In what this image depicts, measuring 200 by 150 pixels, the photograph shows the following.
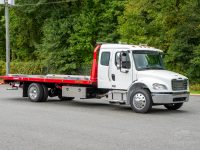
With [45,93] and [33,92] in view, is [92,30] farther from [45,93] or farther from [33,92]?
[45,93]

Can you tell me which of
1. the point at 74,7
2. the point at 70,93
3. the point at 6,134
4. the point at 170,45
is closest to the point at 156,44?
the point at 170,45

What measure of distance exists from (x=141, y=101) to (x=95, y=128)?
416 cm

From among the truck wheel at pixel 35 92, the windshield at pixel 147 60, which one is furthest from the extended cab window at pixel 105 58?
the truck wheel at pixel 35 92

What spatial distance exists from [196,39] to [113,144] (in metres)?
26.2

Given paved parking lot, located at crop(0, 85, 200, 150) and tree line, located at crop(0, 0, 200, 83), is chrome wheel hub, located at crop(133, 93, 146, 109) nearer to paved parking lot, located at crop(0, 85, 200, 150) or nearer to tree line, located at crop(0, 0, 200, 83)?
paved parking lot, located at crop(0, 85, 200, 150)

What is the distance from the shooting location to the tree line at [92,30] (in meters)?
35.2

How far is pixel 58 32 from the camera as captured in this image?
46.7m

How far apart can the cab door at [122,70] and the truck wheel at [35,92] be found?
395 centimetres

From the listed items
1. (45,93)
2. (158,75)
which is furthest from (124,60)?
(45,93)

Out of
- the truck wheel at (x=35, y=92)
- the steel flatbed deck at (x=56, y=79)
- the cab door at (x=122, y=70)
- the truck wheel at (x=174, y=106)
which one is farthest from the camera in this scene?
the truck wheel at (x=35, y=92)

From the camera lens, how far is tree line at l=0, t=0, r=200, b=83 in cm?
3522

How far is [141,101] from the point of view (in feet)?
57.0

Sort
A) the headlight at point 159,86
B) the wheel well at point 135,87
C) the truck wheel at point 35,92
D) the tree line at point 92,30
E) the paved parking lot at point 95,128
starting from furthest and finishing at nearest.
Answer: the tree line at point 92,30 → the truck wheel at point 35,92 → the wheel well at point 135,87 → the headlight at point 159,86 → the paved parking lot at point 95,128

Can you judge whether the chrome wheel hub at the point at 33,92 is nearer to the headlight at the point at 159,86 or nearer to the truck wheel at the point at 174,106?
the truck wheel at the point at 174,106
